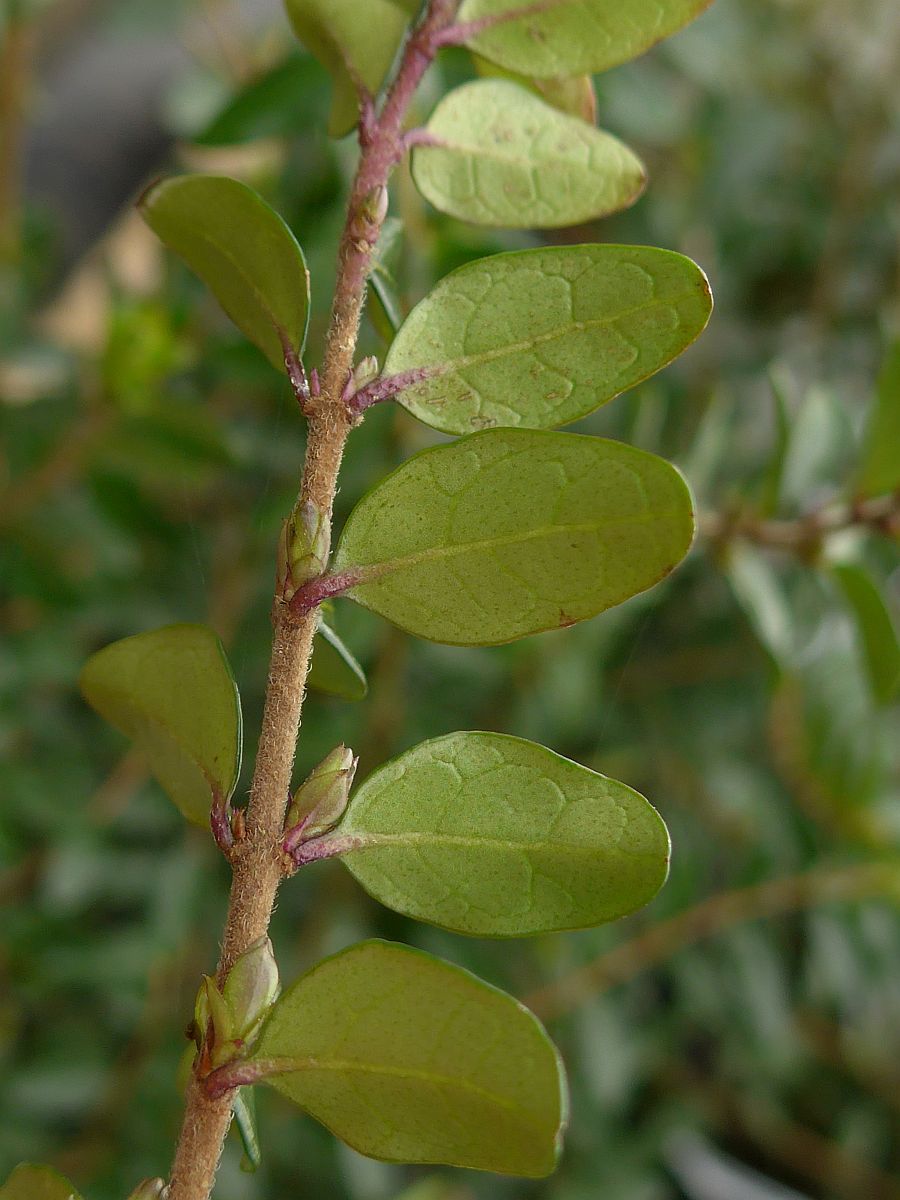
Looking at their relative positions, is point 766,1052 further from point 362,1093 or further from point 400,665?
point 362,1093

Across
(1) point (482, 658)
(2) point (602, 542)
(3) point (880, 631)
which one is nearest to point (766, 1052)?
(1) point (482, 658)

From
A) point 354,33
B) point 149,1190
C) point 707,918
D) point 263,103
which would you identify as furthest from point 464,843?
point 707,918

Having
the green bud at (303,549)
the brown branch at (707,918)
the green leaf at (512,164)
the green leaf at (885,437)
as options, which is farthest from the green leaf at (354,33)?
the brown branch at (707,918)

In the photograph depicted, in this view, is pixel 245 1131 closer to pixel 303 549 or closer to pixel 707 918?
pixel 303 549

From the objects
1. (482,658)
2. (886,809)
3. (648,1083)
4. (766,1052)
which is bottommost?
(648,1083)

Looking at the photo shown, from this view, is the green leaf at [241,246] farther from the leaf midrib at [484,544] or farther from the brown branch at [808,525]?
the brown branch at [808,525]

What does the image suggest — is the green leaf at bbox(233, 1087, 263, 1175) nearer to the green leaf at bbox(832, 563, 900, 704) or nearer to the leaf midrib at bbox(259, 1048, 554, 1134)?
the leaf midrib at bbox(259, 1048, 554, 1134)
